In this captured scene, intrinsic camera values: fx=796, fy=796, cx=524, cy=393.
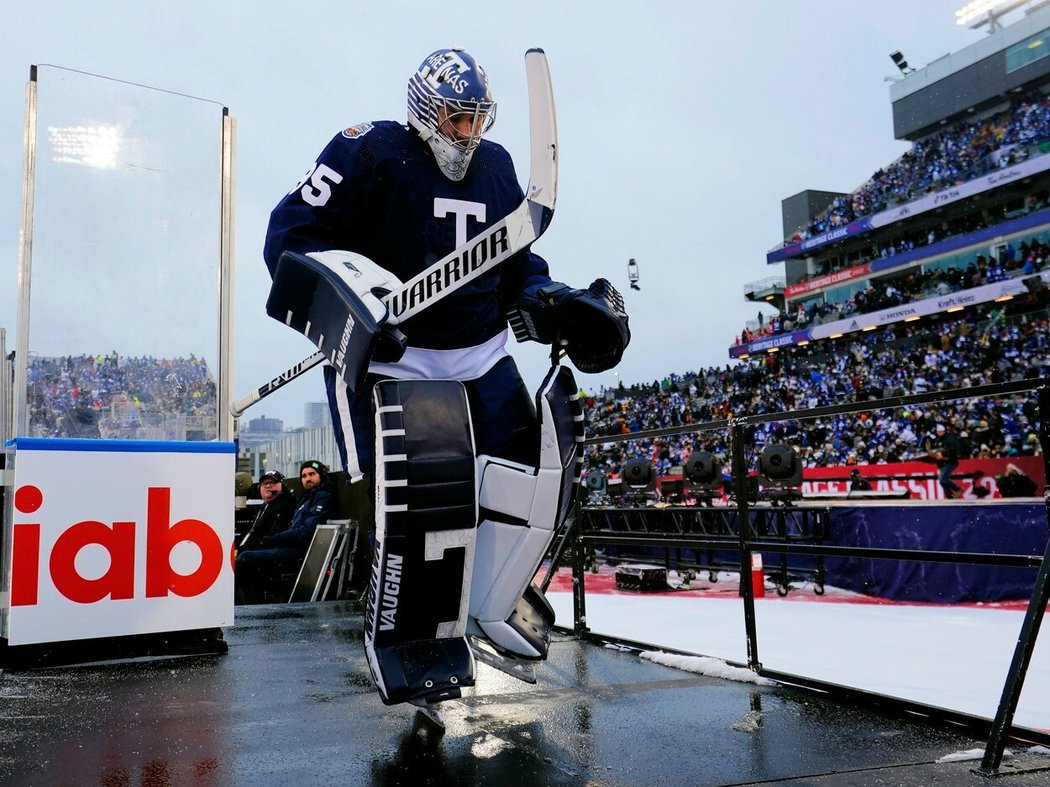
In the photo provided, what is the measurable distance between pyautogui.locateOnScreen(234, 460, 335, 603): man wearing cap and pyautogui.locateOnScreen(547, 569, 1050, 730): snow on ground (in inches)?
75.6

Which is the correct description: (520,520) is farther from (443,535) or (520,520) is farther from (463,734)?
(463,734)

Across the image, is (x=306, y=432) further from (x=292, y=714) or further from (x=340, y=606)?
(x=292, y=714)

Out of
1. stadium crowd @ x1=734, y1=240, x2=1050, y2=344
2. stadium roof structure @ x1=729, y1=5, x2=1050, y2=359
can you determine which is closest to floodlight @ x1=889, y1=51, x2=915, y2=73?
stadium roof structure @ x1=729, y1=5, x2=1050, y2=359

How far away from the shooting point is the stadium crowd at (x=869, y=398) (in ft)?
53.9

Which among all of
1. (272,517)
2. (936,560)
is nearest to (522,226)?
(936,560)

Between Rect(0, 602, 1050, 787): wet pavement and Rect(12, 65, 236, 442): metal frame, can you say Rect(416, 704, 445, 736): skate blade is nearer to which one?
Rect(0, 602, 1050, 787): wet pavement

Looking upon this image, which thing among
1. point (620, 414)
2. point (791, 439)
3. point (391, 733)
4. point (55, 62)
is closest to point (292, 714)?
point (391, 733)

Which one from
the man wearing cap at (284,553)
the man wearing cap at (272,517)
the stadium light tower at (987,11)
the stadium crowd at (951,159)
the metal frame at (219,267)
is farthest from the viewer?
the stadium light tower at (987,11)

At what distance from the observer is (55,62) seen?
11.6 ft

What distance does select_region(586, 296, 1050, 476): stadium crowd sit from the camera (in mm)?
16422

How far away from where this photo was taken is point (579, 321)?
2.16 meters

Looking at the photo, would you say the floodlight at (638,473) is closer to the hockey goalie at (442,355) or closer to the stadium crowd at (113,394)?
the stadium crowd at (113,394)

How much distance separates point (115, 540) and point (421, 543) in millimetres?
1936

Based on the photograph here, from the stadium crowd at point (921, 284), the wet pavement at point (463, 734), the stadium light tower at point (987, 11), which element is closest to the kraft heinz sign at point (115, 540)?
the wet pavement at point (463, 734)
